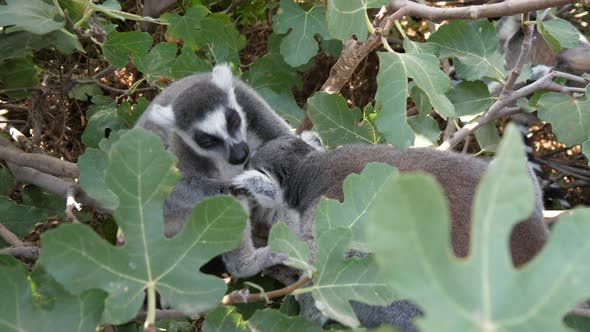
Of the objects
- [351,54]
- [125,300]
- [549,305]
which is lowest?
[351,54]

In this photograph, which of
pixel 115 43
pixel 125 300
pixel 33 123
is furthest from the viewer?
pixel 33 123

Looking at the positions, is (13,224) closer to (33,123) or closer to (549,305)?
(33,123)

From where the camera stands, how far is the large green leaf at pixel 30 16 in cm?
288

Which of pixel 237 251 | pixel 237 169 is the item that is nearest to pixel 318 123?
pixel 237 169

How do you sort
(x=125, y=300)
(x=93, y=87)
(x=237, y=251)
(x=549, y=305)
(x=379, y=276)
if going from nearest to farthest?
(x=549, y=305) → (x=125, y=300) → (x=379, y=276) → (x=237, y=251) → (x=93, y=87)

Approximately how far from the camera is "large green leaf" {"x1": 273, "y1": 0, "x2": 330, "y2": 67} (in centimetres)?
375

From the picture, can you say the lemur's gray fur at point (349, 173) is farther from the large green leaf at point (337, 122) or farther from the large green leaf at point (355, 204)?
the large green leaf at point (355, 204)

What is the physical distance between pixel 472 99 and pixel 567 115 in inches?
19.2

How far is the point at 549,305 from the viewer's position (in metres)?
1.04

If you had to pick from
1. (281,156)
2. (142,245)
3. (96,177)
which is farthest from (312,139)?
(142,245)

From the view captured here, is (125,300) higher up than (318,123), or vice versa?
(125,300)

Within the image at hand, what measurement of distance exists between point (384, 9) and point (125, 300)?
81.4 inches

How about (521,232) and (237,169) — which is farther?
(237,169)

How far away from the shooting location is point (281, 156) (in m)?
3.49
